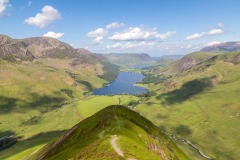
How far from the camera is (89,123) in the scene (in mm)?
165375

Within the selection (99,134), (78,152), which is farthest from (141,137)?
(78,152)

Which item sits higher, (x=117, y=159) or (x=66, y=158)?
(x=117, y=159)

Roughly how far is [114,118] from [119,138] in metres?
44.7

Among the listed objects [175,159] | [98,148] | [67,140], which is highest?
[98,148]

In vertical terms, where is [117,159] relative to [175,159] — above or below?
above

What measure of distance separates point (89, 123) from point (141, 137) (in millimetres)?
39414

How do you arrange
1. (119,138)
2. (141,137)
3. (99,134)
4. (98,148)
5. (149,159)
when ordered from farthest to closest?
1. (141,137)
2. (99,134)
3. (119,138)
4. (98,148)
5. (149,159)

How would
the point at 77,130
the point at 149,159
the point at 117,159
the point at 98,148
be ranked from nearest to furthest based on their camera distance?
the point at 117,159, the point at 149,159, the point at 98,148, the point at 77,130

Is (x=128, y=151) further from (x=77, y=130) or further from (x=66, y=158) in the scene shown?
(x=77, y=130)

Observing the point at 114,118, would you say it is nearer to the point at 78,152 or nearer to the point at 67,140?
the point at 67,140

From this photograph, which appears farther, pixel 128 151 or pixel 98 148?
pixel 98 148

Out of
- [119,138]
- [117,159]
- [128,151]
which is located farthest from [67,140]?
[117,159]

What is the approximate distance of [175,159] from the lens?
148 m

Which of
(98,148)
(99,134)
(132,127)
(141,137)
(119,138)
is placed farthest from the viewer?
(132,127)
